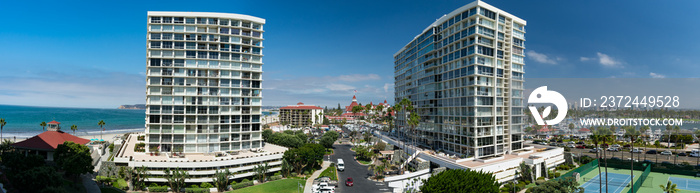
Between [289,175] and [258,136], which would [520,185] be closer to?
[289,175]

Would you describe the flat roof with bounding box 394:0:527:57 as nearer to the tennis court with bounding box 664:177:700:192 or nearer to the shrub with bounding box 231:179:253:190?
the tennis court with bounding box 664:177:700:192

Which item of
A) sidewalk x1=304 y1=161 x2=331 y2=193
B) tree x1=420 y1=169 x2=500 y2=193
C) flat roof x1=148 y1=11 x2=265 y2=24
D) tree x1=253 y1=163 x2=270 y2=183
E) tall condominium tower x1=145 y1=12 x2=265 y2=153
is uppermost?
flat roof x1=148 y1=11 x2=265 y2=24

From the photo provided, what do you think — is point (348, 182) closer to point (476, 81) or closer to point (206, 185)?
point (206, 185)

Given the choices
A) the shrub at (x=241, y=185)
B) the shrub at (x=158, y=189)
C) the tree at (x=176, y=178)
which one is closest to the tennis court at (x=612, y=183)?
the shrub at (x=241, y=185)

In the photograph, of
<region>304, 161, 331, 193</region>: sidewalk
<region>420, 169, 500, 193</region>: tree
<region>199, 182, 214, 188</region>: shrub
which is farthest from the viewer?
<region>304, 161, 331, 193</region>: sidewalk

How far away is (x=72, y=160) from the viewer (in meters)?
47.3

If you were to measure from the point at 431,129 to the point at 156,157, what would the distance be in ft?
200

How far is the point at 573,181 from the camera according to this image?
4531 cm

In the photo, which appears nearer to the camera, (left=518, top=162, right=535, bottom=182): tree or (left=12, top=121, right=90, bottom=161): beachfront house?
(left=518, top=162, right=535, bottom=182): tree

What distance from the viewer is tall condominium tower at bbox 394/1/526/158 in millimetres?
62000

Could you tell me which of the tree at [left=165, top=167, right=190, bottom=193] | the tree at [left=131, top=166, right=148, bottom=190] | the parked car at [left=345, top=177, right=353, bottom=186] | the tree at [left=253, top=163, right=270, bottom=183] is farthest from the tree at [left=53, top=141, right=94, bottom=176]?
the parked car at [left=345, top=177, right=353, bottom=186]

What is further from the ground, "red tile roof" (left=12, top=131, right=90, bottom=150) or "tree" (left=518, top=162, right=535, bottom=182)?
"red tile roof" (left=12, top=131, right=90, bottom=150)

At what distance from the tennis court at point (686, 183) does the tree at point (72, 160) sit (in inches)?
4084

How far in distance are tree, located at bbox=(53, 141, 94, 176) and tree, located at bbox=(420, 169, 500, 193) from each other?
5295cm
